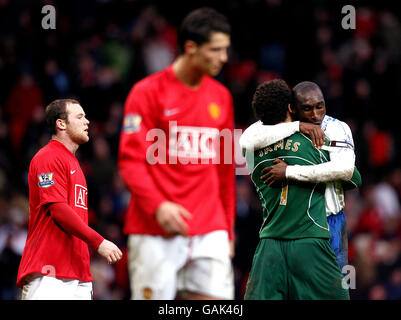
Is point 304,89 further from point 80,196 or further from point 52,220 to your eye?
point 52,220

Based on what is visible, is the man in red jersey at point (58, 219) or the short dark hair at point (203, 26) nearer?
the man in red jersey at point (58, 219)

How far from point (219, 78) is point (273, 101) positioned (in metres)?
6.77

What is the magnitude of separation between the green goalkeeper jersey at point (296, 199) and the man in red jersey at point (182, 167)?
2.01 feet

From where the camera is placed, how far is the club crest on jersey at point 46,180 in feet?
15.8

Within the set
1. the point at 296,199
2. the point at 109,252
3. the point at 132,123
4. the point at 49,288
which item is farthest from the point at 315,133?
the point at 49,288

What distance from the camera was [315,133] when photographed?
4777 mm

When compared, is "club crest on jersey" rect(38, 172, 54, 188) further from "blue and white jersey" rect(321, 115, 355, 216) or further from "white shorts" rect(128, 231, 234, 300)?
"blue and white jersey" rect(321, 115, 355, 216)

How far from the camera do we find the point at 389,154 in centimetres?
1180

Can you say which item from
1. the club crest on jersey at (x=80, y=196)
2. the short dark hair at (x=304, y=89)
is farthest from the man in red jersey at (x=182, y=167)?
the short dark hair at (x=304, y=89)

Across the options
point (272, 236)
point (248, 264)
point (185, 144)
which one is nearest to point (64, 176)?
point (185, 144)

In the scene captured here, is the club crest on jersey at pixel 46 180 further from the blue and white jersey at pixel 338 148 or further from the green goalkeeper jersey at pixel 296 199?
the blue and white jersey at pixel 338 148

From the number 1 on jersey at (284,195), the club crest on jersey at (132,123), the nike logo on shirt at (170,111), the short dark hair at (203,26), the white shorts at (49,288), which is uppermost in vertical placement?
the short dark hair at (203,26)
